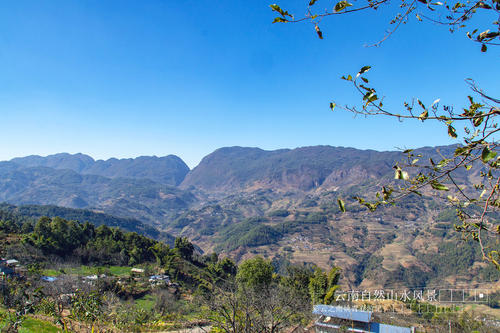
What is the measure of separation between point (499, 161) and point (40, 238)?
111ft

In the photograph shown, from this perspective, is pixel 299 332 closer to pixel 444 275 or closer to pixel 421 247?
pixel 444 275

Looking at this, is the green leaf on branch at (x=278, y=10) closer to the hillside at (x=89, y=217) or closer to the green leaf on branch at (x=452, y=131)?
the green leaf on branch at (x=452, y=131)

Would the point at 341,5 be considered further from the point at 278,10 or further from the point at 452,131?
the point at 452,131

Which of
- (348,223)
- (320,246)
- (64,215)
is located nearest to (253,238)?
(320,246)

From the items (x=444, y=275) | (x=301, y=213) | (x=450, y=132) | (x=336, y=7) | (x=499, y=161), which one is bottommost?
(x=444, y=275)

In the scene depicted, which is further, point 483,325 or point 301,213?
point 301,213

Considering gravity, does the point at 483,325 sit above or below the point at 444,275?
above

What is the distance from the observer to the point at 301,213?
5979 inches

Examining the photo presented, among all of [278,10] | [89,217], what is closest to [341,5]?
[278,10]

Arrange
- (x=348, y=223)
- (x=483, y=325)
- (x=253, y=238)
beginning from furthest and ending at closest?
(x=348, y=223)
(x=253, y=238)
(x=483, y=325)

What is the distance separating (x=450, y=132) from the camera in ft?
5.92

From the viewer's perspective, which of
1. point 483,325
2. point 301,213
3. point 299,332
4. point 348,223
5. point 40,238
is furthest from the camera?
point 301,213

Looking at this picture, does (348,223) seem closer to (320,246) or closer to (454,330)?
(320,246)

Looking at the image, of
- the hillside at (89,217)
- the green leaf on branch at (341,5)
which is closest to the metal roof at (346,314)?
the green leaf on branch at (341,5)
